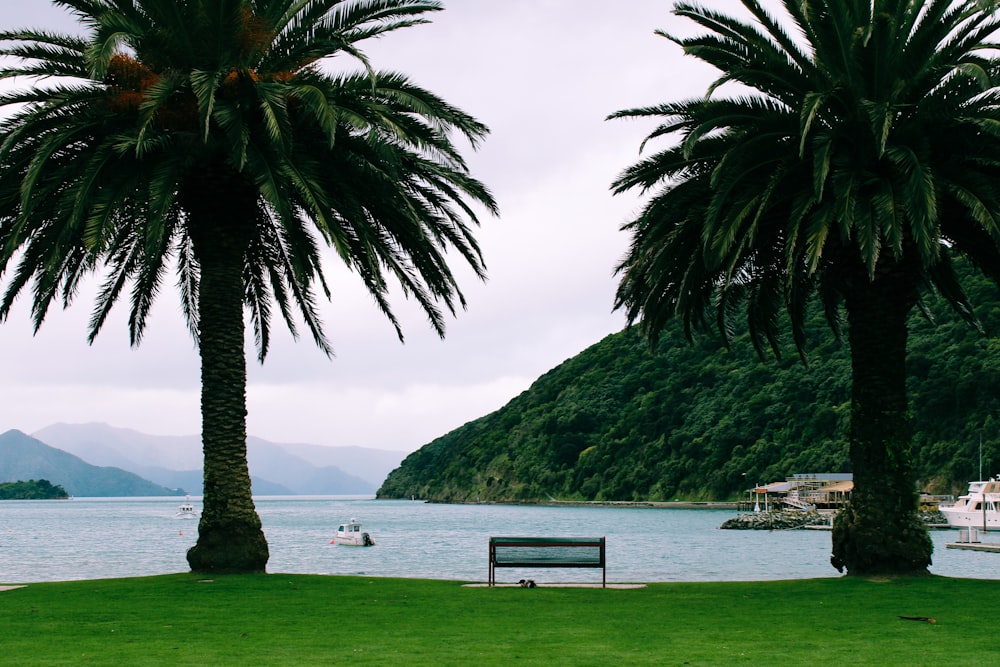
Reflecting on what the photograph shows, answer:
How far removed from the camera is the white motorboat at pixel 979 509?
80312mm

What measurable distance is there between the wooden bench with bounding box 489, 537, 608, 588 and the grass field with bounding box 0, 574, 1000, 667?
777mm

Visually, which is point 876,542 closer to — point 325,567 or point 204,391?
point 204,391

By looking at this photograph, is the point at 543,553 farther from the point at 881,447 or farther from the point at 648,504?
the point at 648,504

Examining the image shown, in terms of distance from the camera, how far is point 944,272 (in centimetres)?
2164

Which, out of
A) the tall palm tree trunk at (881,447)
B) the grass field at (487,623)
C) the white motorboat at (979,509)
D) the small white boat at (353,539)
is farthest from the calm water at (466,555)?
the grass field at (487,623)

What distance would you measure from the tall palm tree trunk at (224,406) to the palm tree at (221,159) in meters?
0.03

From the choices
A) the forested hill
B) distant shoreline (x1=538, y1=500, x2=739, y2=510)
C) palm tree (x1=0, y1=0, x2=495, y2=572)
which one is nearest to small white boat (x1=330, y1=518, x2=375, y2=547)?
the forested hill

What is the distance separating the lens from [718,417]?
136375 millimetres

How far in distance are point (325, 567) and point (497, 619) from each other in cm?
4074

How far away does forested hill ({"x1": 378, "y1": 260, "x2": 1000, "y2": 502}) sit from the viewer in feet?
349

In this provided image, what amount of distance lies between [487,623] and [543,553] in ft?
18.2

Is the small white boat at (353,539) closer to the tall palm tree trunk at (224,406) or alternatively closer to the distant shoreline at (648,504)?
the tall palm tree trunk at (224,406)

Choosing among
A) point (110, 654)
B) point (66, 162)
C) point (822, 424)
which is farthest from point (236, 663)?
point (822, 424)

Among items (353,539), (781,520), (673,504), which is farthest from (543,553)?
(673,504)
